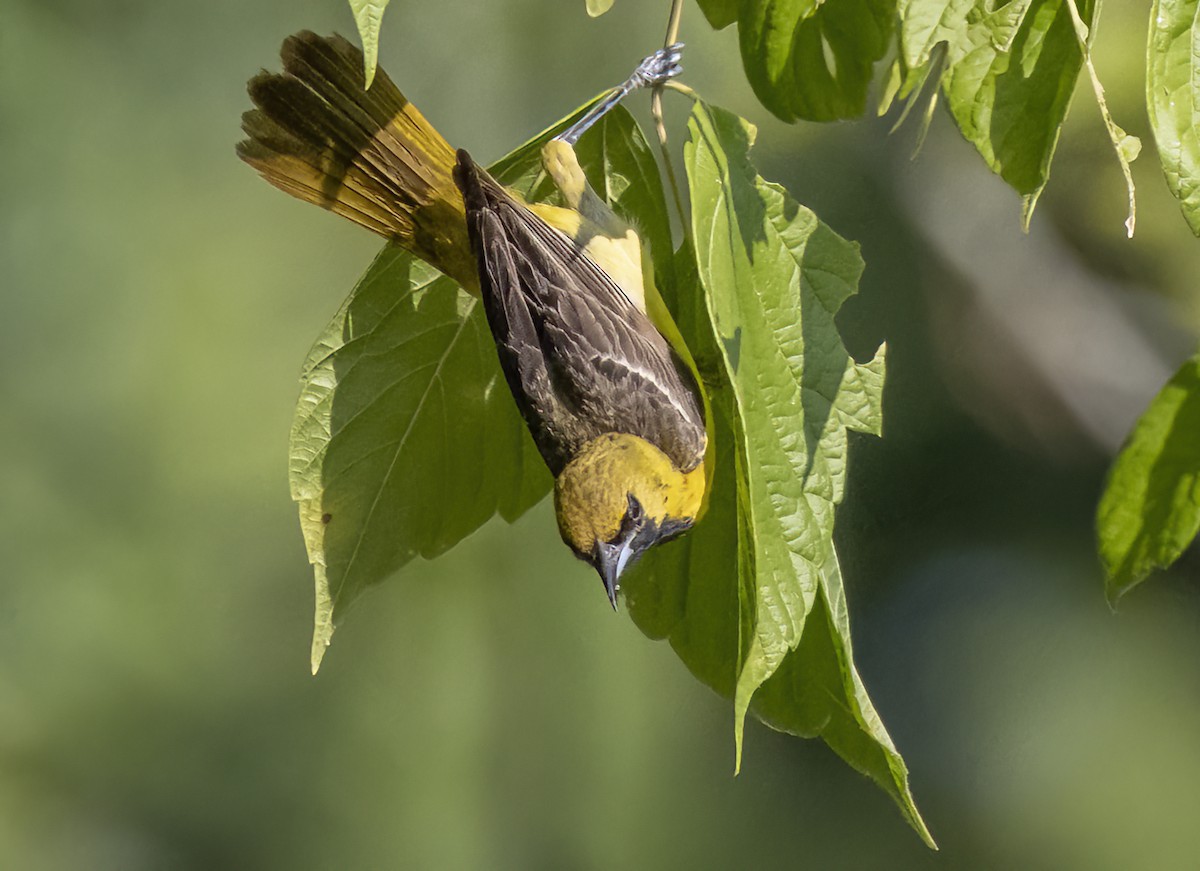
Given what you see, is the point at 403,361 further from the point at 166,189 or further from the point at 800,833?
the point at 166,189

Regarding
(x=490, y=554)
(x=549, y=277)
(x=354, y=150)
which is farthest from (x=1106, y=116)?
(x=490, y=554)

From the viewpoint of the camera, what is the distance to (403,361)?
3.65 feet

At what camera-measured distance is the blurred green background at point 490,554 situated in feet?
7.49

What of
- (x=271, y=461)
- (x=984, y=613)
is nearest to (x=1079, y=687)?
(x=984, y=613)

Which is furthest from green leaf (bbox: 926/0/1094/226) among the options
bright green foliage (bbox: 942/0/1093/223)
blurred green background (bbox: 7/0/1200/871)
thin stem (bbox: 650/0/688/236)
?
blurred green background (bbox: 7/0/1200/871)

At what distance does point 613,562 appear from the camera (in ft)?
4.44

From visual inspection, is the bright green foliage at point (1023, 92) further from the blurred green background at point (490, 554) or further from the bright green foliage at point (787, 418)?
the blurred green background at point (490, 554)

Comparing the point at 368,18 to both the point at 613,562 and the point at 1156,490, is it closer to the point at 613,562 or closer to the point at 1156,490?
the point at 1156,490

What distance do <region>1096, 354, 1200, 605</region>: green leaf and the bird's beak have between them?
0.57 m

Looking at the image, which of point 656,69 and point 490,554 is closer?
point 656,69

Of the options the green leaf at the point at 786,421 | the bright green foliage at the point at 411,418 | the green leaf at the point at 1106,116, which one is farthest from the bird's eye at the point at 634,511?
the green leaf at the point at 1106,116

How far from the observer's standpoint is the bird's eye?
1.36 meters

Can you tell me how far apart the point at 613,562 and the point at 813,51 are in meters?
0.59

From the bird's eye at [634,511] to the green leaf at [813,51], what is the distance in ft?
1.60
